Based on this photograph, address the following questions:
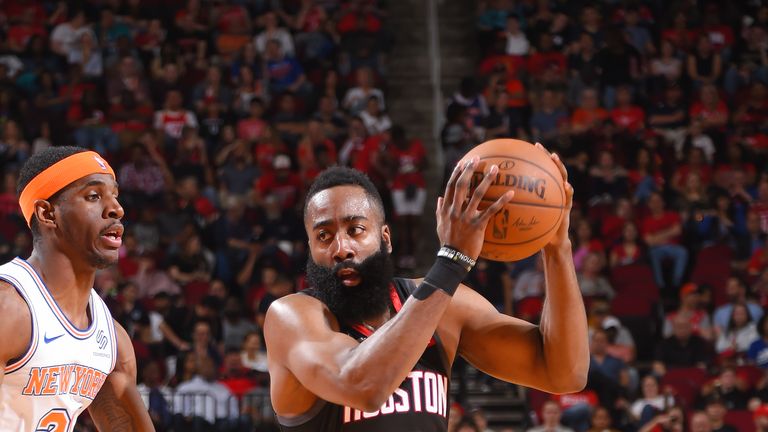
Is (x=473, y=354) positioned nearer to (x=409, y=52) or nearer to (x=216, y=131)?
(x=216, y=131)

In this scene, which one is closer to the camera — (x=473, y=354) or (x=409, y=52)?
(x=473, y=354)

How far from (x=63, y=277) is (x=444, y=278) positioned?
62.1 inches

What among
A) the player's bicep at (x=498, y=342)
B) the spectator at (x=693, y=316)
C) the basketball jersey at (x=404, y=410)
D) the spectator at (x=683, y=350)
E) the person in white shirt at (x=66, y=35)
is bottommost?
the spectator at (x=683, y=350)

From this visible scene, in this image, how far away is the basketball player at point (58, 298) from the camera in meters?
3.89

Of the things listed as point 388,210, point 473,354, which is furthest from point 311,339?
point 388,210

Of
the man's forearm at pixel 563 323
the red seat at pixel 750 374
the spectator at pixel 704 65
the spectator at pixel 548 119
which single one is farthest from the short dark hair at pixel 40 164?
the spectator at pixel 704 65

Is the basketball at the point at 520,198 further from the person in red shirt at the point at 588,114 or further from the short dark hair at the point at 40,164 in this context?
the person in red shirt at the point at 588,114

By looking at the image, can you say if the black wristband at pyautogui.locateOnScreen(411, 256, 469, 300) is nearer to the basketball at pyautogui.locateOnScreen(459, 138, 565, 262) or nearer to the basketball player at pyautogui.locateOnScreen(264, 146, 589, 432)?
the basketball player at pyautogui.locateOnScreen(264, 146, 589, 432)

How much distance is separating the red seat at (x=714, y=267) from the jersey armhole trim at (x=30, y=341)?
27.4 feet

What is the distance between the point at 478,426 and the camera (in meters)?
8.84

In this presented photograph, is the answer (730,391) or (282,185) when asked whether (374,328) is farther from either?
(282,185)

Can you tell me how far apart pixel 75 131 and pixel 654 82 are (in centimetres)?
686

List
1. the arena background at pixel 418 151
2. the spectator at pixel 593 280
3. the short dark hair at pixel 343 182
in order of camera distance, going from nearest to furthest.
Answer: the short dark hair at pixel 343 182
the arena background at pixel 418 151
the spectator at pixel 593 280

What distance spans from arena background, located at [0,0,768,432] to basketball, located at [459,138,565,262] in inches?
216
